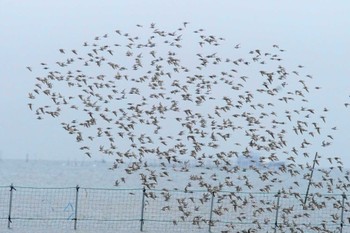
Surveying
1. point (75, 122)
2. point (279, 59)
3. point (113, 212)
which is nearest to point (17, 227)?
point (75, 122)

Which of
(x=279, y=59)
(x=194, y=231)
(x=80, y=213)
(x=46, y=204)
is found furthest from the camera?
(x=46, y=204)

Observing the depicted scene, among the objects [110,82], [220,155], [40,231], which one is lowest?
[40,231]

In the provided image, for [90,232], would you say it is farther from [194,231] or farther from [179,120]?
[179,120]

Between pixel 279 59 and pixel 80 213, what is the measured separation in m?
30.1

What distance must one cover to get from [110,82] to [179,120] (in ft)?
7.77

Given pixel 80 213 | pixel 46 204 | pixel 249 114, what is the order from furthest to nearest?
pixel 46 204 → pixel 80 213 → pixel 249 114

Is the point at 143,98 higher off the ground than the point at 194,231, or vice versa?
the point at 143,98

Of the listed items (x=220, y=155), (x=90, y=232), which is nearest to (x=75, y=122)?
(x=220, y=155)

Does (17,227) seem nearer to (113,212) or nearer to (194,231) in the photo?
(194,231)

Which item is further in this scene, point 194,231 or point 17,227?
point 194,231

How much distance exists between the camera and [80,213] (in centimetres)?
5000

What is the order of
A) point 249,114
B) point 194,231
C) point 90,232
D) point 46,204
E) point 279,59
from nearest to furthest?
1. point 279,59
2. point 249,114
3. point 90,232
4. point 194,231
5. point 46,204

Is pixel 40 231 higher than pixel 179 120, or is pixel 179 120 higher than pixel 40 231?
pixel 179 120

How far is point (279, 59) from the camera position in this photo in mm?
21359
